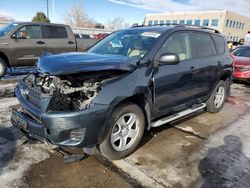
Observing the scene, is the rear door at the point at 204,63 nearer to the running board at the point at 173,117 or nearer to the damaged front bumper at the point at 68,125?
the running board at the point at 173,117

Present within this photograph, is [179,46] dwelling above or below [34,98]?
above

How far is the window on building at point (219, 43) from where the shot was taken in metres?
5.31

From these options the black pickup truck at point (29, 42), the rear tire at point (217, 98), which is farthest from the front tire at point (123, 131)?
the black pickup truck at point (29, 42)

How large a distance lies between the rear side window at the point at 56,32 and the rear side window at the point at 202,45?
6.12 metres

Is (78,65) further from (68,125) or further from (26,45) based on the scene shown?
(26,45)

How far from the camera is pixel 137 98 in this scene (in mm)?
3434

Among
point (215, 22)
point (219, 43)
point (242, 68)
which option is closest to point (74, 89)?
point (219, 43)

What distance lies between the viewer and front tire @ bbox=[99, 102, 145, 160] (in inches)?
123

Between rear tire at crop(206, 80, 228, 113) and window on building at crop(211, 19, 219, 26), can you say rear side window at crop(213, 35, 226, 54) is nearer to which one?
rear tire at crop(206, 80, 228, 113)

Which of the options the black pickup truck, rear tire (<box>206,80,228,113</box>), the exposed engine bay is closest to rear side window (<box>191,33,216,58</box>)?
rear tire (<box>206,80,228,113</box>)

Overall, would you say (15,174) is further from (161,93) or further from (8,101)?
(8,101)

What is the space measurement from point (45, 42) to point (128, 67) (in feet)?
21.5

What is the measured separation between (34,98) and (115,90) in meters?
1.05

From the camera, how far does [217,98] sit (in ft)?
18.6
